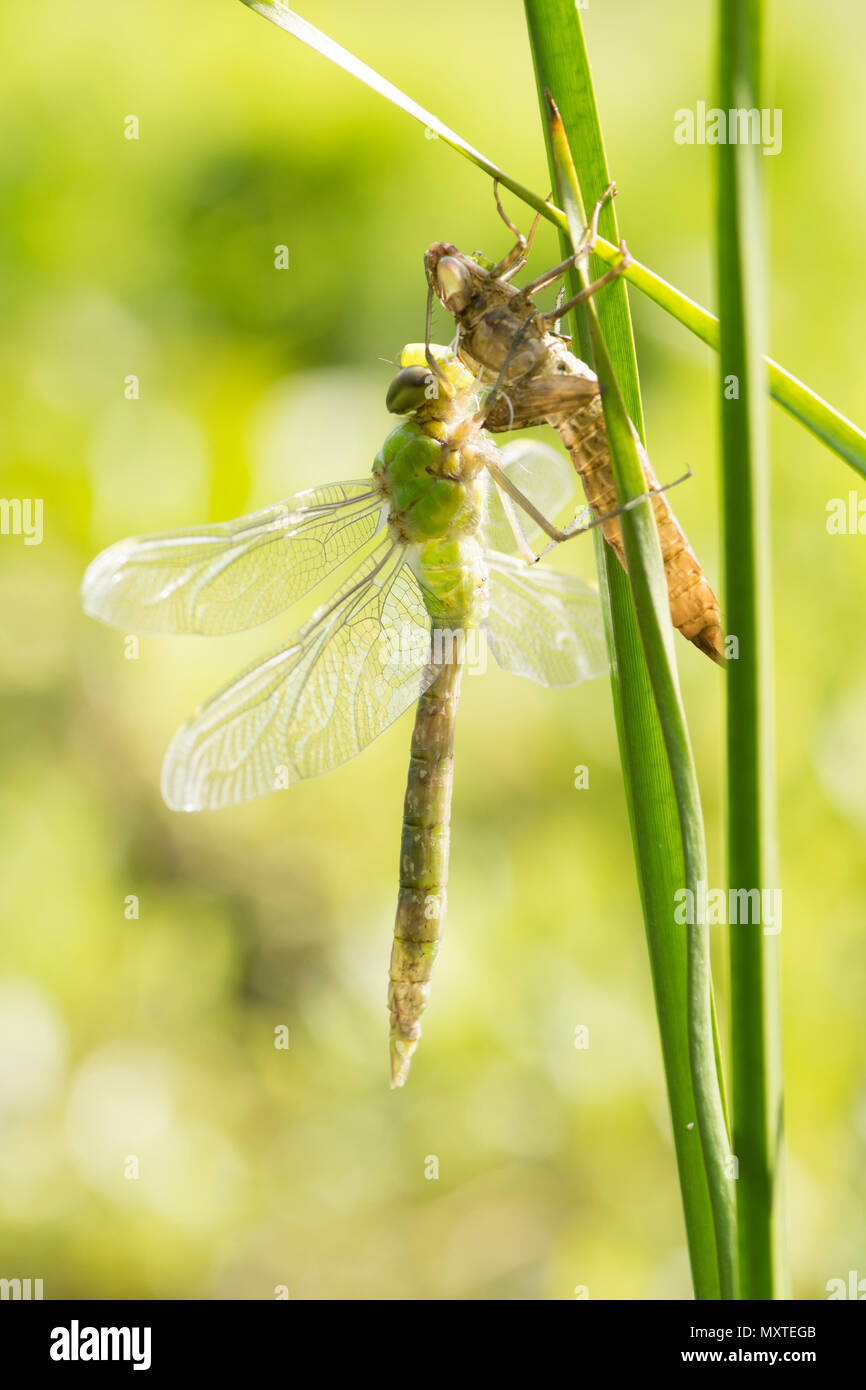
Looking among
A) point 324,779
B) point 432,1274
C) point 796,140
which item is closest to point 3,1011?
point 324,779

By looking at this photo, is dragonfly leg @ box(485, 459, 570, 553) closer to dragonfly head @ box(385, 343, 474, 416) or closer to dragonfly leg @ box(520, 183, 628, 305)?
dragonfly head @ box(385, 343, 474, 416)

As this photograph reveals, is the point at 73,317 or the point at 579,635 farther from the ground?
the point at 73,317

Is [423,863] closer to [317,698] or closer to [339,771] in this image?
[317,698]

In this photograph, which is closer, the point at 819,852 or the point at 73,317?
the point at 819,852

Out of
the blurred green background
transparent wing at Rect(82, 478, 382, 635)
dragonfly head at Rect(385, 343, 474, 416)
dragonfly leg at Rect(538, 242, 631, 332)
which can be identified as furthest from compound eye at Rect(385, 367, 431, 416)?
the blurred green background

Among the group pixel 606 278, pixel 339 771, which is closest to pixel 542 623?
pixel 606 278

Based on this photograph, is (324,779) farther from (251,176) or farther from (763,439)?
(763,439)

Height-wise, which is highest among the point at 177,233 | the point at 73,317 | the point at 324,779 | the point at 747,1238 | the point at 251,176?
the point at 251,176
